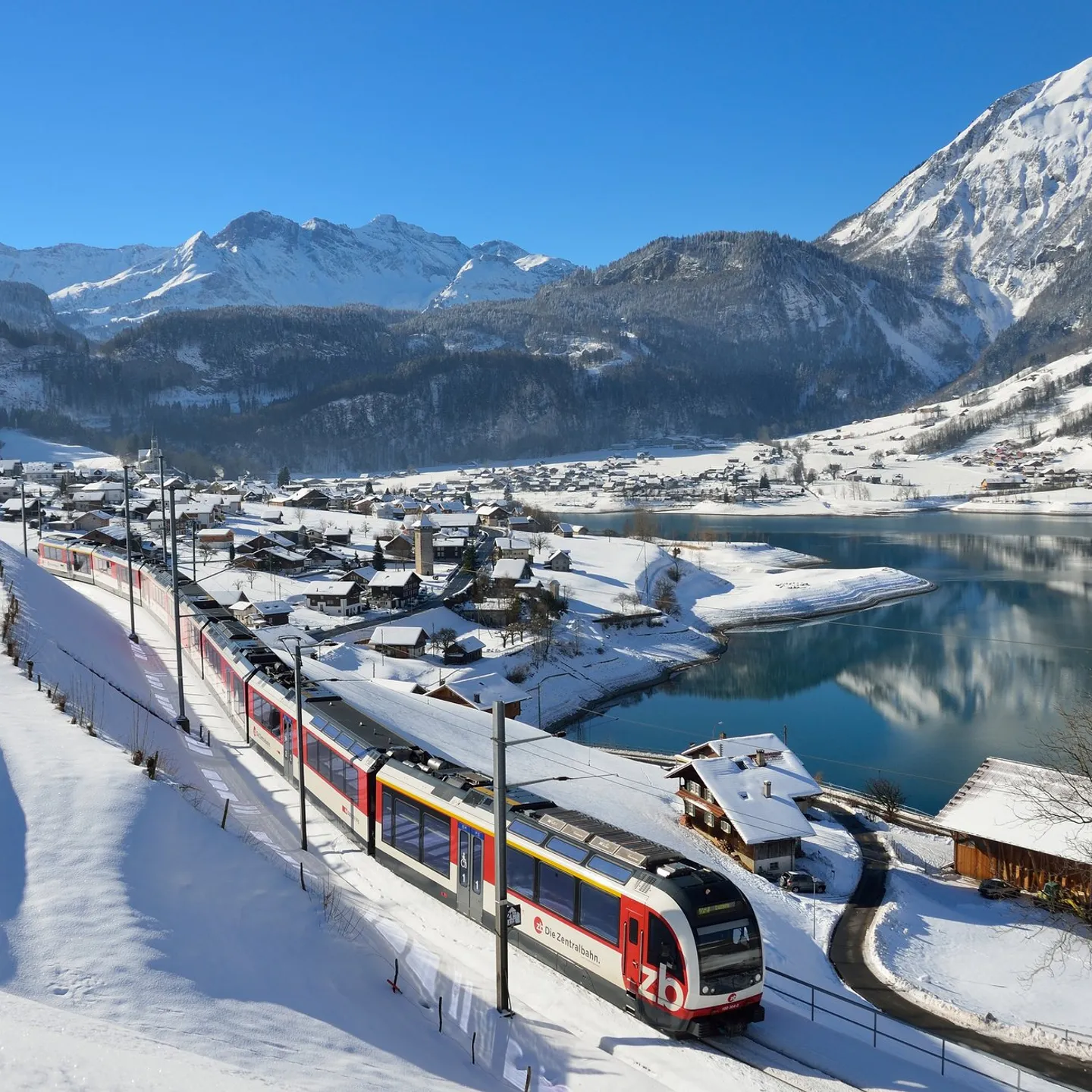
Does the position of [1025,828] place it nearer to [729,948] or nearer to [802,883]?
[802,883]

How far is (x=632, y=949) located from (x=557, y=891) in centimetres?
110

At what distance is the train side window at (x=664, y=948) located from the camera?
8188mm

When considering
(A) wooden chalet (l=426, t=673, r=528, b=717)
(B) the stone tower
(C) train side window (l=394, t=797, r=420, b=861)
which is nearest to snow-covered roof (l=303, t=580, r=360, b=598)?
(B) the stone tower

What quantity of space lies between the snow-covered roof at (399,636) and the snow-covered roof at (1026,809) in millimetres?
22095

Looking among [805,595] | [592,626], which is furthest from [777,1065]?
[805,595]

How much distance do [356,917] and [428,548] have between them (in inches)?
1723

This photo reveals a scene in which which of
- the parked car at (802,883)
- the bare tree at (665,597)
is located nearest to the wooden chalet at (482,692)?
the parked car at (802,883)

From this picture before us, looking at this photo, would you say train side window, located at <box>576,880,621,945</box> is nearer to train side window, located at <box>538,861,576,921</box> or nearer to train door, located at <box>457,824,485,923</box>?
train side window, located at <box>538,861,576,921</box>

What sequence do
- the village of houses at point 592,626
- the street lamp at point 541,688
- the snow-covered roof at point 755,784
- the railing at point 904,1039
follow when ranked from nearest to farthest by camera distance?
the railing at point 904,1039, the village of houses at point 592,626, the snow-covered roof at point 755,784, the street lamp at point 541,688

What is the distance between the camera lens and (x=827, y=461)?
154m

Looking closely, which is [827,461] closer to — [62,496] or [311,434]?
[311,434]

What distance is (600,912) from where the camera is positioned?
29.1 ft

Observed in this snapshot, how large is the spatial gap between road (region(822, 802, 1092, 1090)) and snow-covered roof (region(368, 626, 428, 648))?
20602 mm

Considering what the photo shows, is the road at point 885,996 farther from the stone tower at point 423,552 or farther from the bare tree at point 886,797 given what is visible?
the stone tower at point 423,552
